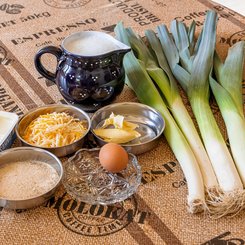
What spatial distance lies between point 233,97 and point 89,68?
0.96 ft

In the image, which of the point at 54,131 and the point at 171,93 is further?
the point at 171,93

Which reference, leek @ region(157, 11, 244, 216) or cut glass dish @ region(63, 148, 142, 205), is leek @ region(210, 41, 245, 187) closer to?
leek @ region(157, 11, 244, 216)

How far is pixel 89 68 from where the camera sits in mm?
947

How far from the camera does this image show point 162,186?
84cm

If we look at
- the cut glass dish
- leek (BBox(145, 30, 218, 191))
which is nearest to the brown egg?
the cut glass dish

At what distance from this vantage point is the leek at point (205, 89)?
2.60 feet

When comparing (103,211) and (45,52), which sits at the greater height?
(45,52)

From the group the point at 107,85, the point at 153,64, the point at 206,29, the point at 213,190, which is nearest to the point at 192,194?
the point at 213,190

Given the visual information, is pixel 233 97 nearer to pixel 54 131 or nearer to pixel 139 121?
pixel 139 121

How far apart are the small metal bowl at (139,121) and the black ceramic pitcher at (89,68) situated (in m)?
0.03

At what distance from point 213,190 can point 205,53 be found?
0.39 metres

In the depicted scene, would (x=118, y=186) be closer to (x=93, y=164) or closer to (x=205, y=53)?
(x=93, y=164)

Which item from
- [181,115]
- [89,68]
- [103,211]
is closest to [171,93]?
[181,115]

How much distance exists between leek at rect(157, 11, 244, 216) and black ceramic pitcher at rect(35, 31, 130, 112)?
0.15 meters
